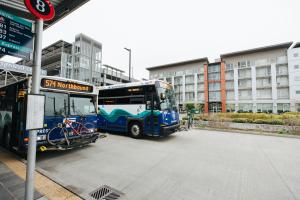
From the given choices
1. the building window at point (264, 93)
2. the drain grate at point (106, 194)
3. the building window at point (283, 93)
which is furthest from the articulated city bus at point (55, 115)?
the building window at point (283, 93)

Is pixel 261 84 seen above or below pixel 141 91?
above

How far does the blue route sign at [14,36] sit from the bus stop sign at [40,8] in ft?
12.1

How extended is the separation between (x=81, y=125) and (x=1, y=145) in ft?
13.7

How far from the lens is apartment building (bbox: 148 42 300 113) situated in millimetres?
32897

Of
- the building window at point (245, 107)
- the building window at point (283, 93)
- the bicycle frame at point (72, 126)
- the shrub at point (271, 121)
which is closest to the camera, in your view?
the bicycle frame at point (72, 126)

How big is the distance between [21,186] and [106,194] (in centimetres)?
185

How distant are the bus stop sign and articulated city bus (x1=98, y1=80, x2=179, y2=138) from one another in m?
5.87

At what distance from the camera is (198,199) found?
119 inches

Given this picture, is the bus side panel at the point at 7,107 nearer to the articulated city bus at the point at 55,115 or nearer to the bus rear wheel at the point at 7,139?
the articulated city bus at the point at 55,115

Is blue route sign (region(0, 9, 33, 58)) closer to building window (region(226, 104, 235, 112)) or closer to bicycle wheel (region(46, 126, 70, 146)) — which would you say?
bicycle wheel (region(46, 126, 70, 146))

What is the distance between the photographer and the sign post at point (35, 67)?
88.0 inches

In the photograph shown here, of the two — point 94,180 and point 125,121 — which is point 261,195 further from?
point 125,121

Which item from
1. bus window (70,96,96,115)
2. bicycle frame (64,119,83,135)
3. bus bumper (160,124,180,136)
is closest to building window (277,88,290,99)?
bus bumper (160,124,180,136)

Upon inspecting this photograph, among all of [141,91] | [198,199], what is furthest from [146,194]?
[141,91]
